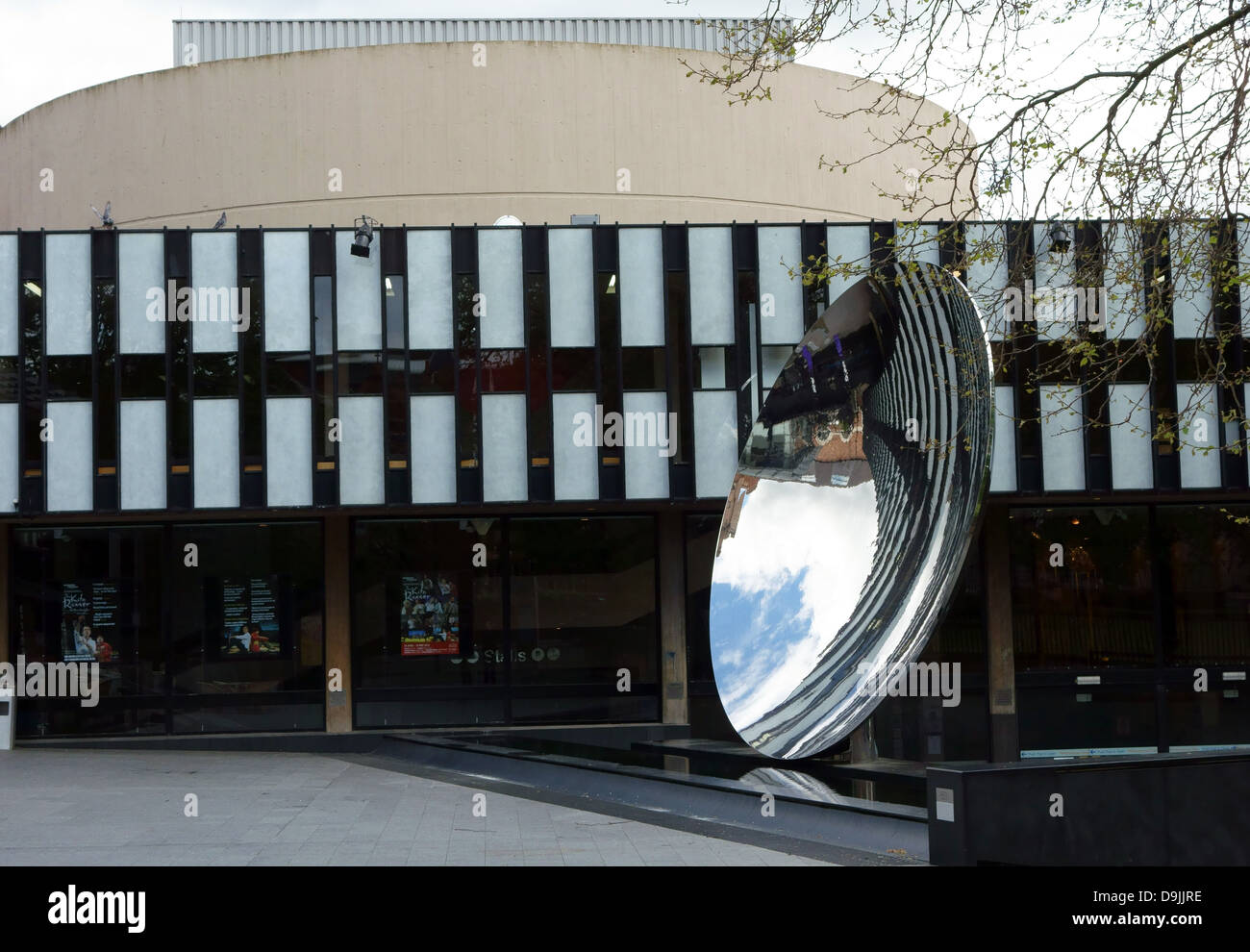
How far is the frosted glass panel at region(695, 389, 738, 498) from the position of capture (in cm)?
2136

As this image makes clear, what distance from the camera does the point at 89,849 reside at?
1095 cm

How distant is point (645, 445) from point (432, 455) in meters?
3.62

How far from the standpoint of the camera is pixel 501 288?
70.6ft

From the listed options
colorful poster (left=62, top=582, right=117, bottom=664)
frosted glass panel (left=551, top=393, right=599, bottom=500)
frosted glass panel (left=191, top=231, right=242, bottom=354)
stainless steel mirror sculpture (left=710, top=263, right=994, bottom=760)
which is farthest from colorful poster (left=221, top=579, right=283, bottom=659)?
stainless steel mirror sculpture (left=710, top=263, right=994, bottom=760)

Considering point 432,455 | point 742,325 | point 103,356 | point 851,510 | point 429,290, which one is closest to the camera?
point 851,510

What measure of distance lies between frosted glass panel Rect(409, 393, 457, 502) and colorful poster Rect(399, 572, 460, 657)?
2.51 m

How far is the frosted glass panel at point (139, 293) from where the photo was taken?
2103cm

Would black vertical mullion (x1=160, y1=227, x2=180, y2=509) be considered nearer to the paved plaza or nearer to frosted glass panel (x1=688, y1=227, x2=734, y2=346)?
the paved plaza

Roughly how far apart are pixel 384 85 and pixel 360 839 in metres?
17.2

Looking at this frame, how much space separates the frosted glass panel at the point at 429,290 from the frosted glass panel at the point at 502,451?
136cm
